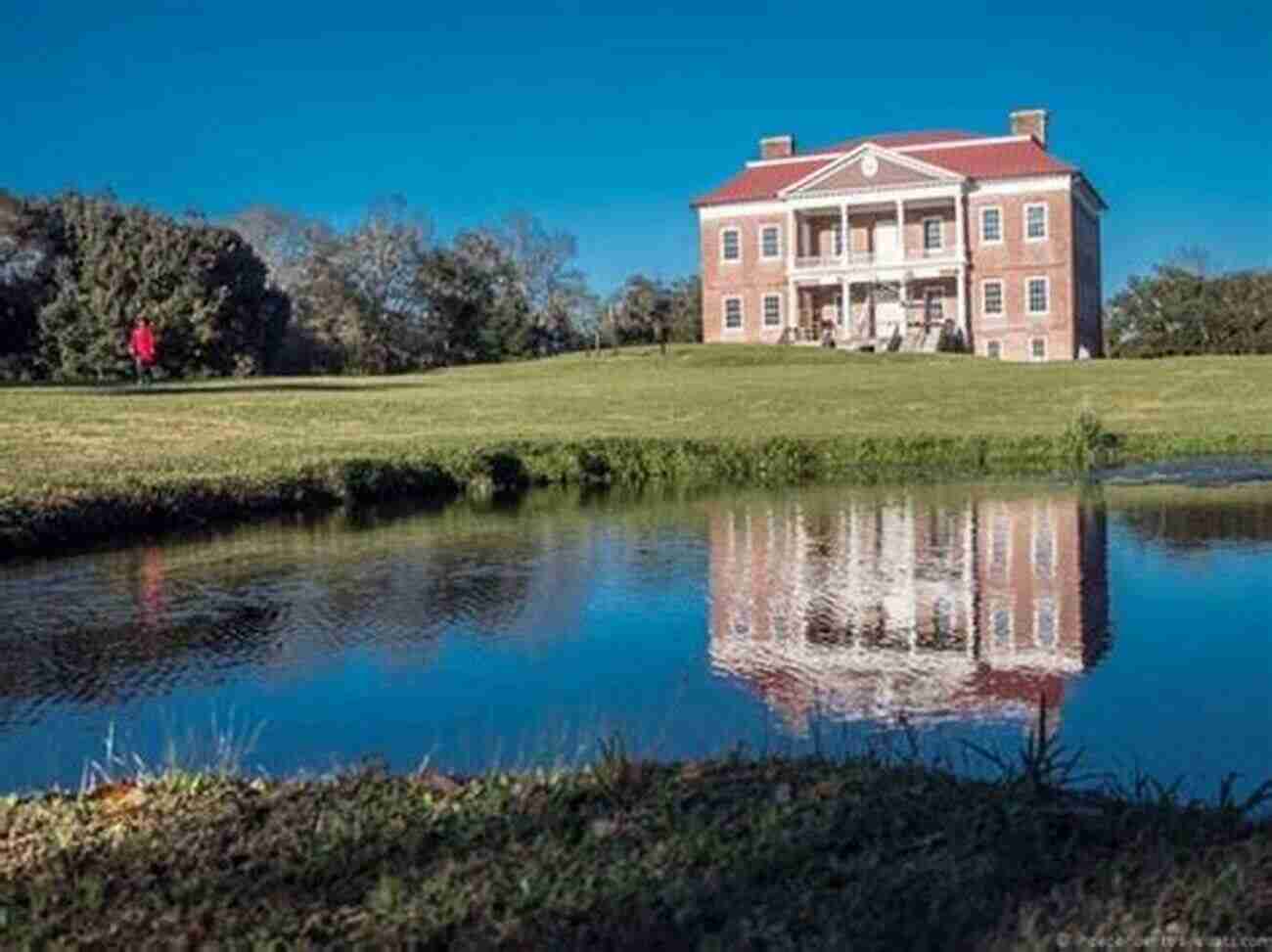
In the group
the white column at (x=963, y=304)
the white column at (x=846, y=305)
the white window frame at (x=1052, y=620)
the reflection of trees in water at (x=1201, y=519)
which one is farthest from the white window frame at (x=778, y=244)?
the white window frame at (x=1052, y=620)

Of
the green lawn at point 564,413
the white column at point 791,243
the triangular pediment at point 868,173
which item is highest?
the triangular pediment at point 868,173

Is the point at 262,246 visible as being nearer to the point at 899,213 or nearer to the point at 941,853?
the point at 899,213

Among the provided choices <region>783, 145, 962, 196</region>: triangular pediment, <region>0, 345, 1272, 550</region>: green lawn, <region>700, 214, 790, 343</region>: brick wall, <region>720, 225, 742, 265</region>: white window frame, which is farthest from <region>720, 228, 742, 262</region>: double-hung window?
<region>0, 345, 1272, 550</region>: green lawn

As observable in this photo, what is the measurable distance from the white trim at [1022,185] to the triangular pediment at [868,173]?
82.2 inches

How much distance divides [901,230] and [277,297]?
2700cm

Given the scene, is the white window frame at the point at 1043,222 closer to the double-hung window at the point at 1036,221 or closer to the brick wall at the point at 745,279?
the double-hung window at the point at 1036,221

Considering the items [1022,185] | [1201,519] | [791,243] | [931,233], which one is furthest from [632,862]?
[931,233]

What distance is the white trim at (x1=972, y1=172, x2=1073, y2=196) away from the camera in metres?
63.0

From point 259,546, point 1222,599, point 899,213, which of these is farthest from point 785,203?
point 1222,599

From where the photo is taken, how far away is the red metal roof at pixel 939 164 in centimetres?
6359

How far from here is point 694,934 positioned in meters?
3.63

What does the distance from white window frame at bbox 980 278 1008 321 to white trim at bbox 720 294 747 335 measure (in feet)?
34.4

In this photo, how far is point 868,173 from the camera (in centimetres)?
6378

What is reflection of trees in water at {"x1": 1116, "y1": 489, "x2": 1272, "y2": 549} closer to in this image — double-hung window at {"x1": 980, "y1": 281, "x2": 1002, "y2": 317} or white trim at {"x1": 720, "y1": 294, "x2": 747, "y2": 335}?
double-hung window at {"x1": 980, "y1": 281, "x2": 1002, "y2": 317}
